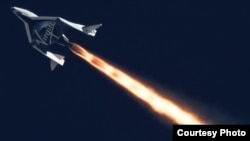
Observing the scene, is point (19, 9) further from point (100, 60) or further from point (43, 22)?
point (100, 60)

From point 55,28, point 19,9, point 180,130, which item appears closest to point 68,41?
point 55,28

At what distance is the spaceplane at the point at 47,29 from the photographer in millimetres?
154250

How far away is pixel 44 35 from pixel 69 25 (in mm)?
7472

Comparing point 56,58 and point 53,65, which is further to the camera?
point 53,65

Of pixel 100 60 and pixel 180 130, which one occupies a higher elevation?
pixel 100 60

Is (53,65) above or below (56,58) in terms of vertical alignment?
below

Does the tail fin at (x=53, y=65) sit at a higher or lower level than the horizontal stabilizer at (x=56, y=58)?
lower

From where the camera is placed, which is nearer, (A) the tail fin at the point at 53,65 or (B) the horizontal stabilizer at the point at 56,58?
(B) the horizontal stabilizer at the point at 56,58

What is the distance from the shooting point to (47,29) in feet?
517

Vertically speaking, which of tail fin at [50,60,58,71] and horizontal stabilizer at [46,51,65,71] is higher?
horizontal stabilizer at [46,51,65,71]

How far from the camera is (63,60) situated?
159250 mm

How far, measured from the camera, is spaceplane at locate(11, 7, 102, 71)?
506 feet

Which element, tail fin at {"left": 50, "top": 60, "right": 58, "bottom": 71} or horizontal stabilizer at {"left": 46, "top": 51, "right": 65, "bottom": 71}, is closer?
horizontal stabilizer at {"left": 46, "top": 51, "right": 65, "bottom": 71}

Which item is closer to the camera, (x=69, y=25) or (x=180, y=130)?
(x=180, y=130)
